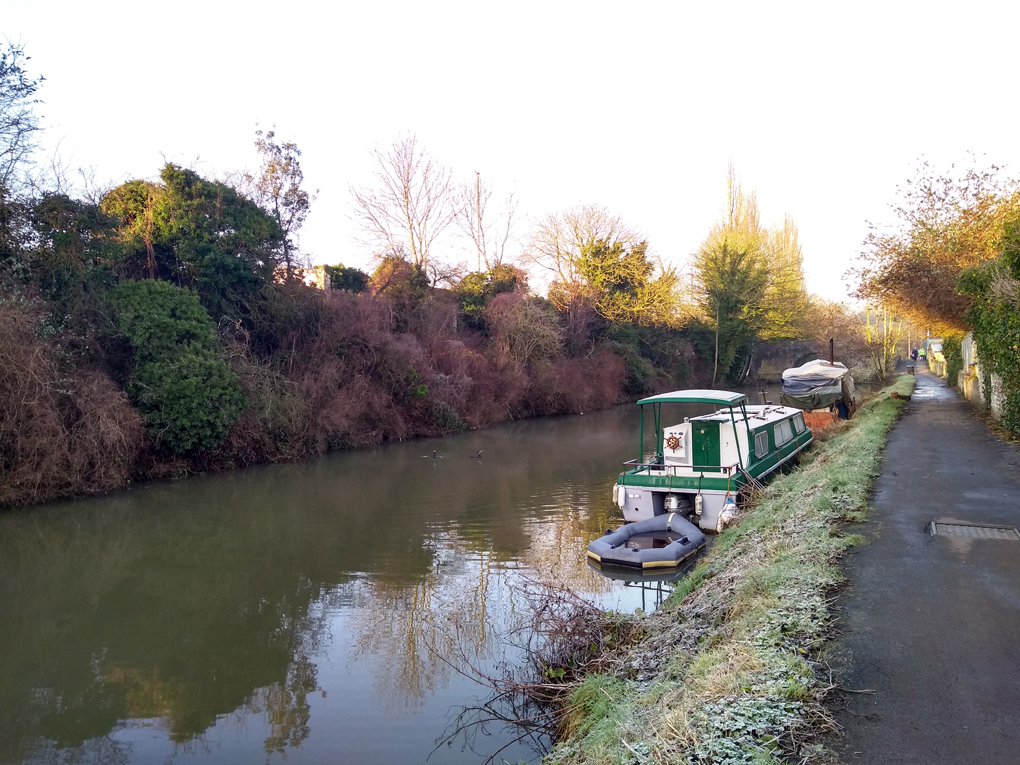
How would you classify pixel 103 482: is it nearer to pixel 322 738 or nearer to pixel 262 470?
pixel 262 470

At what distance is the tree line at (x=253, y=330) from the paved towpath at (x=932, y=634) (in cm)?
1590

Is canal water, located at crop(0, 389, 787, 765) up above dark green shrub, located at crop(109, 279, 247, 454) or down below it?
below

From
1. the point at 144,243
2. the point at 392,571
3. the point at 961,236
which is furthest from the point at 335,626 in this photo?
the point at 961,236

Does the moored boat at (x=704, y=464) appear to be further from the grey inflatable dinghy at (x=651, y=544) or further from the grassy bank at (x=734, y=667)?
the grassy bank at (x=734, y=667)

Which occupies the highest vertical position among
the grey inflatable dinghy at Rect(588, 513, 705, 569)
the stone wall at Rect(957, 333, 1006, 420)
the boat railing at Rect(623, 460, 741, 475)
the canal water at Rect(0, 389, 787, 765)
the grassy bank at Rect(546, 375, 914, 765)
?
the stone wall at Rect(957, 333, 1006, 420)

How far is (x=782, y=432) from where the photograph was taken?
18328 mm

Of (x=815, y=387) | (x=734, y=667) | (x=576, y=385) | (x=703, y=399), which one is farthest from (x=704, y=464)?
(x=576, y=385)

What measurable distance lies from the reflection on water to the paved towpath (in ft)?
10.1

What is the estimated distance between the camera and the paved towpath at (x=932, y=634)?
411 cm

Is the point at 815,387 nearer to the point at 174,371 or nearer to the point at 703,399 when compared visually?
the point at 703,399

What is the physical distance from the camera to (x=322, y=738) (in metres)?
6.70

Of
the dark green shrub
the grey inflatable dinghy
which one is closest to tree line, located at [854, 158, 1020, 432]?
the grey inflatable dinghy

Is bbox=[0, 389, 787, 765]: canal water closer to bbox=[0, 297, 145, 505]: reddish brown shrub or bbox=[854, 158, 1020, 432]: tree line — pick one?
bbox=[0, 297, 145, 505]: reddish brown shrub

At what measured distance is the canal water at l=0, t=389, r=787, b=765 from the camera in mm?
6863
